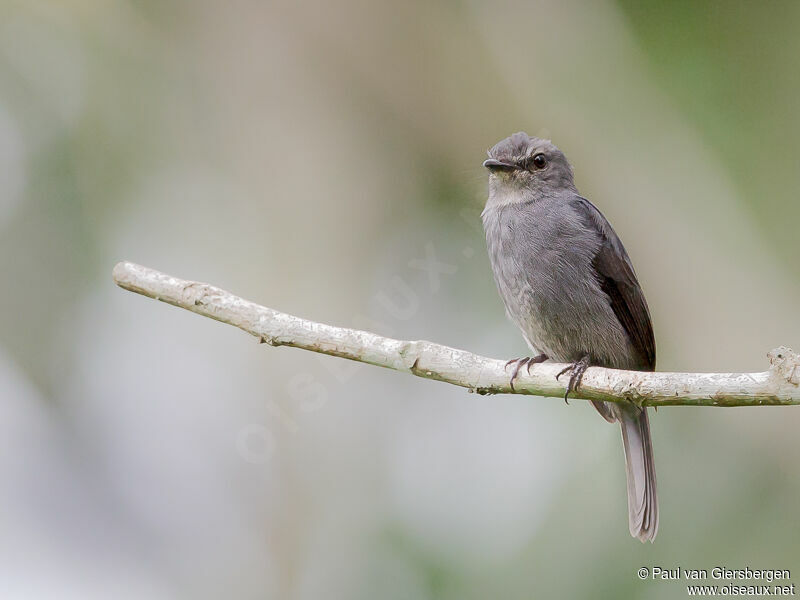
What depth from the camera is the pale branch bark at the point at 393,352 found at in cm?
354

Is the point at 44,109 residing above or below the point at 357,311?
above

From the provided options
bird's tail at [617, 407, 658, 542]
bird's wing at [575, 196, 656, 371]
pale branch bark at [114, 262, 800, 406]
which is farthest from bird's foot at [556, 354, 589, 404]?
bird's tail at [617, 407, 658, 542]

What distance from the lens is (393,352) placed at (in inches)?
147

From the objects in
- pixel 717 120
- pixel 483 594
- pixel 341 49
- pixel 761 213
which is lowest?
pixel 483 594

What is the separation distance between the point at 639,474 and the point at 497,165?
173 centimetres

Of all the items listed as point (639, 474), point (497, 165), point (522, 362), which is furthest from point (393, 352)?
point (639, 474)

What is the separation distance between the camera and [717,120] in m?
6.38

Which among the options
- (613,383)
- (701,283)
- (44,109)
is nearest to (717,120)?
(701,283)

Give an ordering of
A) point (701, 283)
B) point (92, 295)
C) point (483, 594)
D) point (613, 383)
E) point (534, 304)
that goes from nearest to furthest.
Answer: point (613, 383)
point (534, 304)
point (483, 594)
point (701, 283)
point (92, 295)

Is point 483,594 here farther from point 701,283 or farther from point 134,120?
point 134,120

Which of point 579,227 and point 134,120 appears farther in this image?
point 134,120

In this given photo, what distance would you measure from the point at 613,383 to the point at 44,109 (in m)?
5.52

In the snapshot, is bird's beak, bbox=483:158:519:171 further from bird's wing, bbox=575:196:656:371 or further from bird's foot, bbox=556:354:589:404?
bird's foot, bbox=556:354:589:404

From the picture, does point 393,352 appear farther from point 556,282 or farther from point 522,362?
point 556,282
